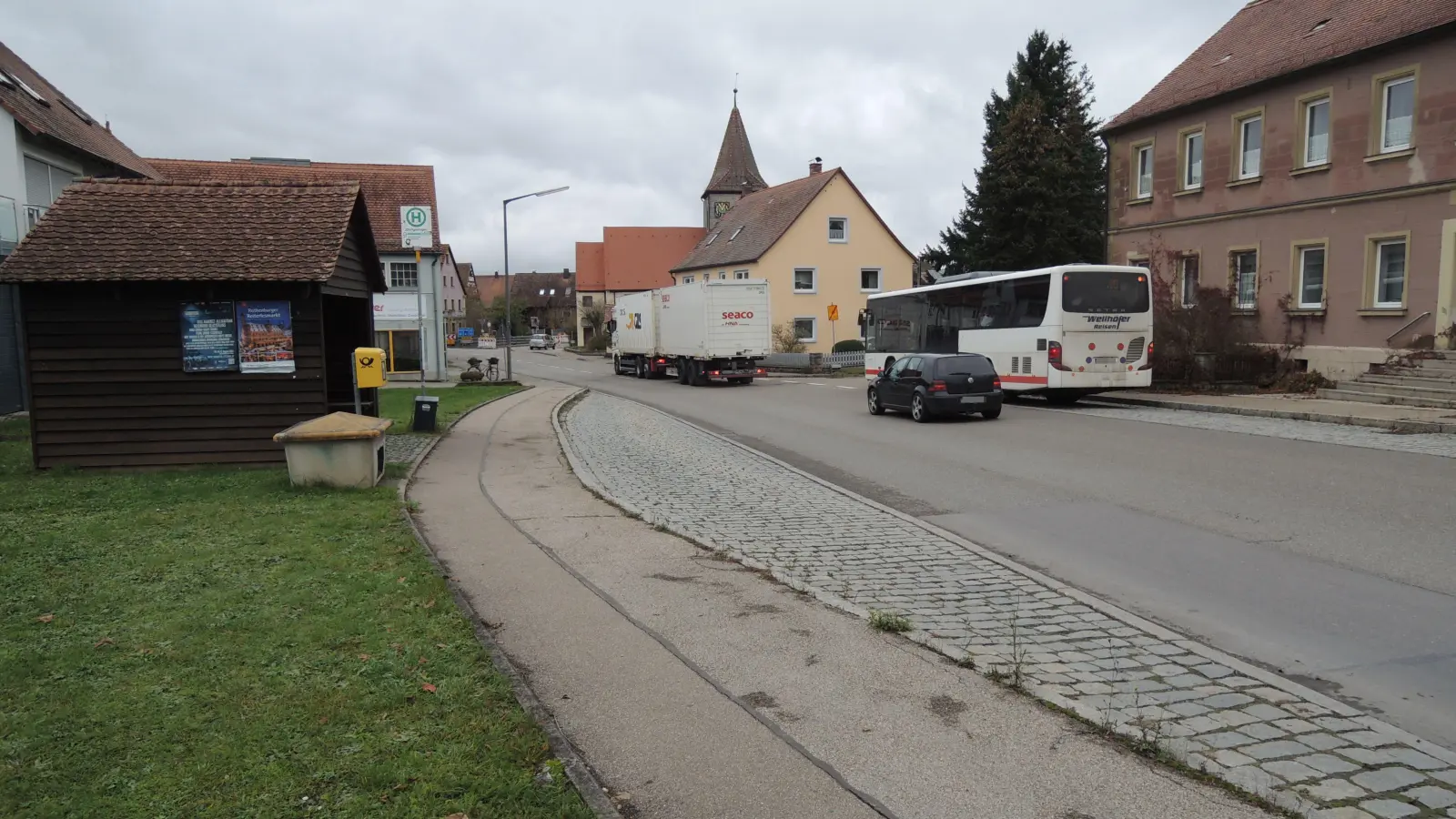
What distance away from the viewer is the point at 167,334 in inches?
521

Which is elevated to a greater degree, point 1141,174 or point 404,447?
point 1141,174

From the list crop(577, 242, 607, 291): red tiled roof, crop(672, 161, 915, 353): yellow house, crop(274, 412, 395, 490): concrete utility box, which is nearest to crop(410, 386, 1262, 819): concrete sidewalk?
crop(274, 412, 395, 490): concrete utility box

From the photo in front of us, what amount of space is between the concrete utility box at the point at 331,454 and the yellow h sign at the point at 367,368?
3.00m

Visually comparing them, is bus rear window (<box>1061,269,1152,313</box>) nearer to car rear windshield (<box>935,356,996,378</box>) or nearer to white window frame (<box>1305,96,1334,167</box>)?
car rear windshield (<box>935,356,996,378</box>)

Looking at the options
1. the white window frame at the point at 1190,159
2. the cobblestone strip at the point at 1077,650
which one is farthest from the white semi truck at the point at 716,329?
the cobblestone strip at the point at 1077,650

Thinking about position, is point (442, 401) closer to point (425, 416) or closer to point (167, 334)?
point (425, 416)

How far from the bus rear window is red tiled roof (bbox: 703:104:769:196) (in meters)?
52.2

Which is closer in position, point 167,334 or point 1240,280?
point 167,334

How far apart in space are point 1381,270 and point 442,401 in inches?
910

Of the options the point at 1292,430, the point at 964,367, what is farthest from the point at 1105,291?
the point at 1292,430

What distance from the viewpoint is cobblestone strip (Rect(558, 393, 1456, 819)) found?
4023 mm

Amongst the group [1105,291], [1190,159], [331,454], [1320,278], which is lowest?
[331,454]

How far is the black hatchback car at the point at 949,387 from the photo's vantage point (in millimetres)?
19156

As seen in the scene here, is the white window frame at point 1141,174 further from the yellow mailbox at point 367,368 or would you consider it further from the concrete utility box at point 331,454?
the concrete utility box at point 331,454
